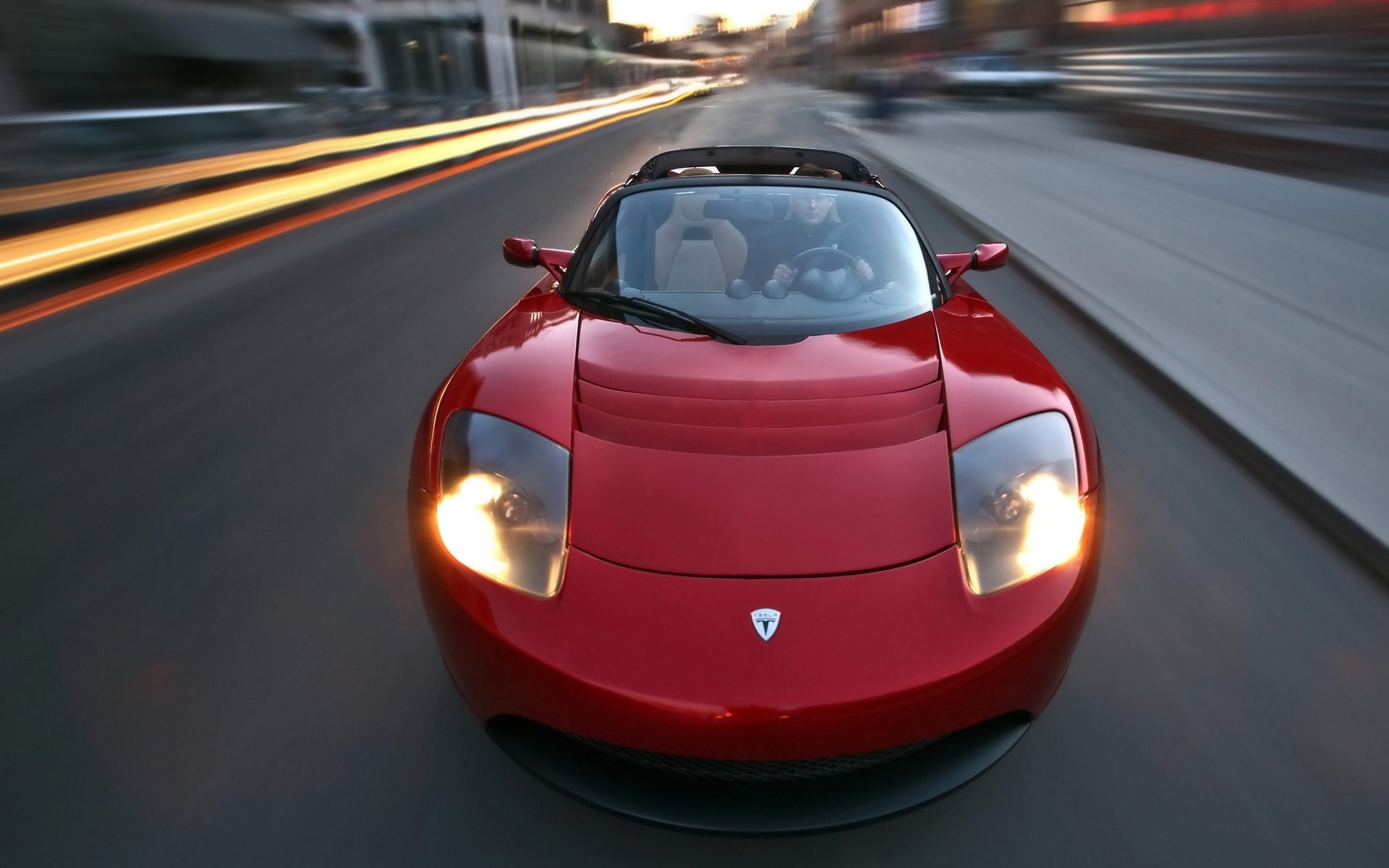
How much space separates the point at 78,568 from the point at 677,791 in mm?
2393

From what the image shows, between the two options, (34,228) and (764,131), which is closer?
(34,228)

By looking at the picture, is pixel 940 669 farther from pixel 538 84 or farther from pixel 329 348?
pixel 538 84

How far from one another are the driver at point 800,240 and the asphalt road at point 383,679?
1.41 m

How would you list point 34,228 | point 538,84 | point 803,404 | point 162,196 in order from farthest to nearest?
point 538,84 → point 162,196 → point 34,228 → point 803,404

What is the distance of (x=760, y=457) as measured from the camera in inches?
76.7

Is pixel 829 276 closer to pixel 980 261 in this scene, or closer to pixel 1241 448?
pixel 980 261

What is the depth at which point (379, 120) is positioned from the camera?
Result: 88.6 ft

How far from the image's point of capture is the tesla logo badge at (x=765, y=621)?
161 centimetres

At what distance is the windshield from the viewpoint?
2.67 meters

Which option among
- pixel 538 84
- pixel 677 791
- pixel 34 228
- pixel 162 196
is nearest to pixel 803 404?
pixel 677 791

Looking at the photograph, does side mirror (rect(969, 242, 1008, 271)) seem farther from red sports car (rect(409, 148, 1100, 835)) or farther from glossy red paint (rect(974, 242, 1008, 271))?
red sports car (rect(409, 148, 1100, 835))

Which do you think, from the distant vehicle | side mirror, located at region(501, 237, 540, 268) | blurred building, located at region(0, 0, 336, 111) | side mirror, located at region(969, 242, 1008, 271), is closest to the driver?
side mirror, located at region(969, 242, 1008, 271)

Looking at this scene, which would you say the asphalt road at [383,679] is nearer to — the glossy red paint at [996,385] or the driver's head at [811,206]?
the glossy red paint at [996,385]

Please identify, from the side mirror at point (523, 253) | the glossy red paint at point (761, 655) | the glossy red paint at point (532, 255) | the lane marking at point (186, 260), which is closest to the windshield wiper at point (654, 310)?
the glossy red paint at point (532, 255)
